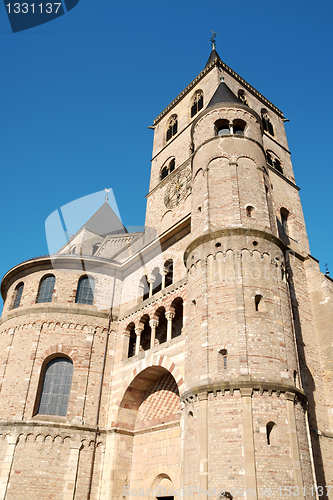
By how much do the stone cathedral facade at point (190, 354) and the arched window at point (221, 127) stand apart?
7cm

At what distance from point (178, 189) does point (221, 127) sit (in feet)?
19.6

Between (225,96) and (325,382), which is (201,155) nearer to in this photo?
(225,96)

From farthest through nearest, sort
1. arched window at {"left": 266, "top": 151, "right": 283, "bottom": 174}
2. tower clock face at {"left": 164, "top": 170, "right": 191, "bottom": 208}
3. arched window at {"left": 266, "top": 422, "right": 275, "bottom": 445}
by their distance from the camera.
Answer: arched window at {"left": 266, "top": 151, "right": 283, "bottom": 174} → tower clock face at {"left": 164, "top": 170, "right": 191, "bottom": 208} → arched window at {"left": 266, "top": 422, "right": 275, "bottom": 445}

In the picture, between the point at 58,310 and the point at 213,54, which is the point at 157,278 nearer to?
the point at 58,310

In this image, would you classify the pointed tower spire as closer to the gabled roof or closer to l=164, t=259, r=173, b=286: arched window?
the gabled roof

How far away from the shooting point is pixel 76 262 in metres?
25.1

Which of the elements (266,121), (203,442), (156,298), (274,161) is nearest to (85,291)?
(156,298)

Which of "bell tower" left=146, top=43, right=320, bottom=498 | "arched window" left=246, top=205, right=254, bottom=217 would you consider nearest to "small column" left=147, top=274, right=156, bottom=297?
"bell tower" left=146, top=43, right=320, bottom=498

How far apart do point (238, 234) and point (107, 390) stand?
1119 centimetres

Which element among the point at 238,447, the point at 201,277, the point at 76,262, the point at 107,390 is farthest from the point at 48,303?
the point at 238,447

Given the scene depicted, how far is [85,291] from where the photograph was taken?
2478 cm

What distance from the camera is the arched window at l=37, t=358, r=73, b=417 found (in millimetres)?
21078

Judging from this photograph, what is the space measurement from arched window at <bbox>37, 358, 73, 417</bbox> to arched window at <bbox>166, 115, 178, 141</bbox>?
20.3m

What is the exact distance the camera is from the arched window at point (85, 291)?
2444 cm
